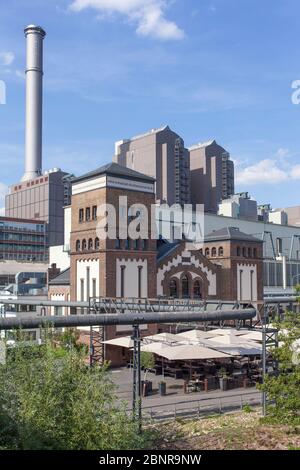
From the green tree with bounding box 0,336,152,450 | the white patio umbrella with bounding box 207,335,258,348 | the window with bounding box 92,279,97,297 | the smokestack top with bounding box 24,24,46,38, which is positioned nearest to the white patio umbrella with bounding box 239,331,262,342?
the white patio umbrella with bounding box 207,335,258,348

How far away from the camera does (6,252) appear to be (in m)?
105

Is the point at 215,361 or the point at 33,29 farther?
the point at 33,29

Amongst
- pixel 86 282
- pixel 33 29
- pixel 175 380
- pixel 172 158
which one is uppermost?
pixel 33 29

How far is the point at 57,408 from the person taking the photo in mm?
13867

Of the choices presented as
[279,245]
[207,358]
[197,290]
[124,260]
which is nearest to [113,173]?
[124,260]

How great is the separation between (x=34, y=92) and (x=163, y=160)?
2924cm

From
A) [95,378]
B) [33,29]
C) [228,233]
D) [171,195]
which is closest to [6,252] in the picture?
[171,195]

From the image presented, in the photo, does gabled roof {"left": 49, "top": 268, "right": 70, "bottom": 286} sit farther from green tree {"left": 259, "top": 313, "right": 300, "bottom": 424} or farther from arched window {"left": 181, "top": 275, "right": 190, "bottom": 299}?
green tree {"left": 259, "top": 313, "right": 300, "bottom": 424}

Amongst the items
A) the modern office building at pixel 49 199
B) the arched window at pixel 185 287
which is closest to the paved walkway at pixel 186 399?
the arched window at pixel 185 287

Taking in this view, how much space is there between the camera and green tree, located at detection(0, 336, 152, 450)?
1295 centimetres

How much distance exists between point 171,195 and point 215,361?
72296mm

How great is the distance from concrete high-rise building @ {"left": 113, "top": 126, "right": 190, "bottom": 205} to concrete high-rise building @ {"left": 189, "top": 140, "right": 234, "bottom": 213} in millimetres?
5441
